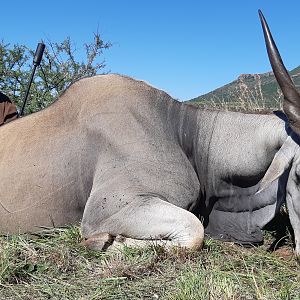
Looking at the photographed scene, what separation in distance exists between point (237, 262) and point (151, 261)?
433 millimetres

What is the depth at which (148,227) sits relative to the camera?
3166 millimetres

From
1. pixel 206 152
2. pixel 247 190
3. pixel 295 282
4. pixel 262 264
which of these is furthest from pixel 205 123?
pixel 295 282

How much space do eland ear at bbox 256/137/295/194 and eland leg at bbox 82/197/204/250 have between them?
0.43 meters

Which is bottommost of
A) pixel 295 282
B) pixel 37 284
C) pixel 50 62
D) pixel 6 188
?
pixel 295 282

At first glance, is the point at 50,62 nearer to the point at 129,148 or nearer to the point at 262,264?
the point at 129,148

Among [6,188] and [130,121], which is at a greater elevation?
[130,121]

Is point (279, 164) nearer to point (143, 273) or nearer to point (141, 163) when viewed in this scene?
point (141, 163)

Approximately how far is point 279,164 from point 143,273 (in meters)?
1.06

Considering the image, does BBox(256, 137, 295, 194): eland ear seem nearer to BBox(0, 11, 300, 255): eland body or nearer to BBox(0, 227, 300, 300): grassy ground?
BBox(0, 11, 300, 255): eland body

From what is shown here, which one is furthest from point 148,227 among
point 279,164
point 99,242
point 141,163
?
point 279,164

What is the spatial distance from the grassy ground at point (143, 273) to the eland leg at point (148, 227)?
3.8 inches

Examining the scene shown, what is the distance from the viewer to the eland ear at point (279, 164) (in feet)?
10.5

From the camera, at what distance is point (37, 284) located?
2561 millimetres

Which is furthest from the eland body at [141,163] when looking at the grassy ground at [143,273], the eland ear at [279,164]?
the grassy ground at [143,273]
